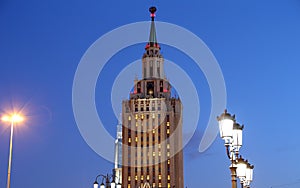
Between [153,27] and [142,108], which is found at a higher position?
[153,27]

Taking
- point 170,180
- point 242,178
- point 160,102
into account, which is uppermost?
point 160,102

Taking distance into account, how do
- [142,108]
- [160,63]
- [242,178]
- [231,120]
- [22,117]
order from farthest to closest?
[160,63]
[142,108]
[22,117]
[242,178]
[231,120]

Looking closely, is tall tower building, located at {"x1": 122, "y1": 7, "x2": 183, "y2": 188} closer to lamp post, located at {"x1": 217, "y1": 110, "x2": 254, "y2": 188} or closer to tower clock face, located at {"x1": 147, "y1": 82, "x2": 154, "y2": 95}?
tower clock face, located at {"x1": 147, "y1": 82, "x2": 154, "y2": 95}

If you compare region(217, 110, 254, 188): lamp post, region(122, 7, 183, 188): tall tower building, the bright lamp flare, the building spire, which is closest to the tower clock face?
region(122, 7, 183, 188): tall tower building

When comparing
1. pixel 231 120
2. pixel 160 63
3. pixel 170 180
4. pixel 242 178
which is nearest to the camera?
pixel 231 120

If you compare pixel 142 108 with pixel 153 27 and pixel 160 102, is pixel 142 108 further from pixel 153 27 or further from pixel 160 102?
pixel 153 27

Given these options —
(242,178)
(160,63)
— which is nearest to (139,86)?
(160,63)

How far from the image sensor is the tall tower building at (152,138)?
113m

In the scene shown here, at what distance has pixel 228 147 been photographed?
1764 centimetres

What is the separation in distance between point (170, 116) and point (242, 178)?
97708 mm

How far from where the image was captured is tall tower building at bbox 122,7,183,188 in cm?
11338

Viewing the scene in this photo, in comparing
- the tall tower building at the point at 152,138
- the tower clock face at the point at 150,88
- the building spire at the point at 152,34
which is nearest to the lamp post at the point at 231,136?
the tall tower building at the point at 152,138

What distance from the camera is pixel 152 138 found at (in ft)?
383

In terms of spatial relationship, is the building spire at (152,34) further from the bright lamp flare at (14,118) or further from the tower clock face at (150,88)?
the bright lamp flare at (14,118)
